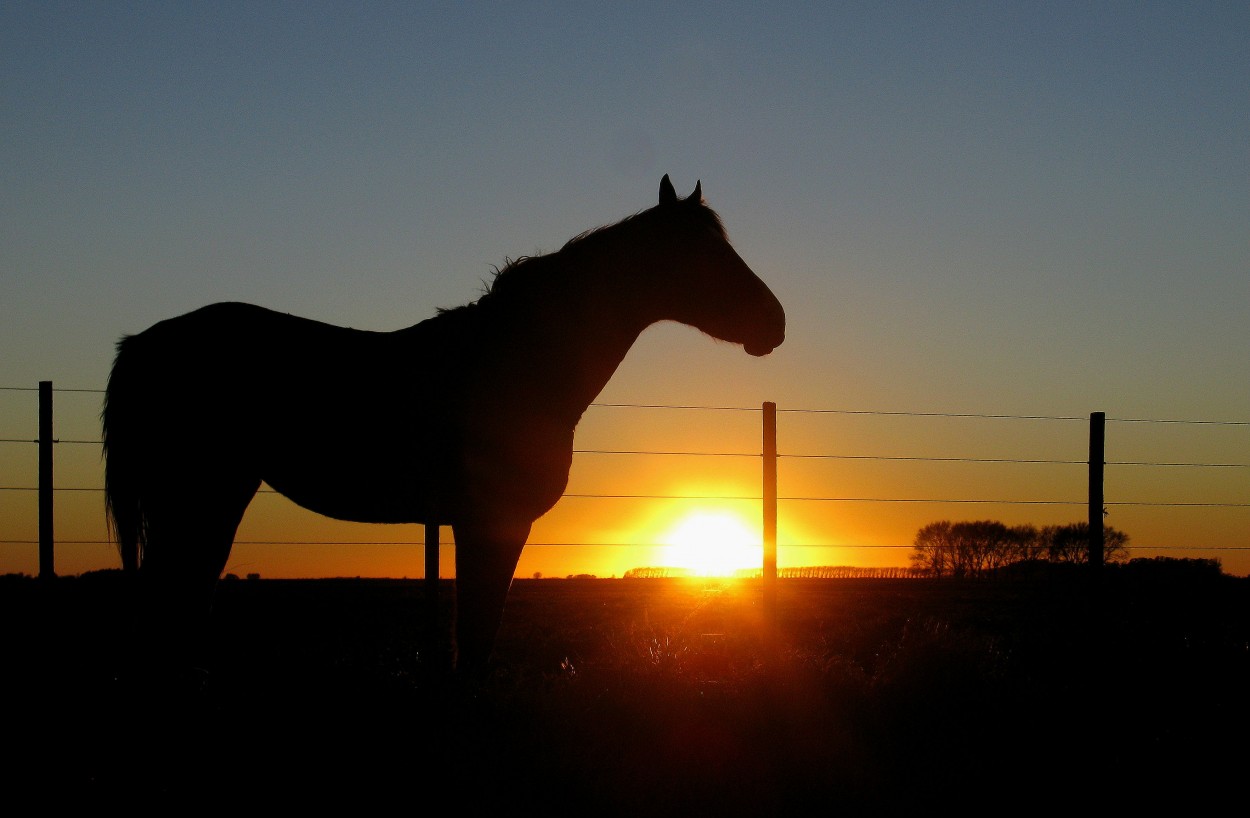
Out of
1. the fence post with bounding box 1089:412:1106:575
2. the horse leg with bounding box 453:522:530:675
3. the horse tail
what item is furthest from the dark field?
the fence post with bounding box 1089:412:1106:575

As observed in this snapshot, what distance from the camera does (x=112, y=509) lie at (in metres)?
4.50

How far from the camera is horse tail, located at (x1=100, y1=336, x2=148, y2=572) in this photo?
4438 millimetres

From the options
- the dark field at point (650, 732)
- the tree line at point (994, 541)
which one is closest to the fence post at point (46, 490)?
the dark field at point (650, 732)

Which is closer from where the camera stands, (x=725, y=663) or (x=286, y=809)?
(x=286, y=809)

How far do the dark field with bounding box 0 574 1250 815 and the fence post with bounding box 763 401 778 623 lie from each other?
8.48ft

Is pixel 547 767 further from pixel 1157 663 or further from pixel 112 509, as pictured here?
pixel 1157 663

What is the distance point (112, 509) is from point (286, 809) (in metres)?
2.32

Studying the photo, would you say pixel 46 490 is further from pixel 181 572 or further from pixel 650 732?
pixel 650 732

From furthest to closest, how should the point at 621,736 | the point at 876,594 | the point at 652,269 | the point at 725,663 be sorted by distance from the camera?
1. the point at 876,594
2. the point at 652,269
3. the point at 725,663
4. the point at 621,736

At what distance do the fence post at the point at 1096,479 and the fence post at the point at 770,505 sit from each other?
274 centimetres

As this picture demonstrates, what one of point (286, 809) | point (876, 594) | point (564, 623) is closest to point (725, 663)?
point (286, 809)

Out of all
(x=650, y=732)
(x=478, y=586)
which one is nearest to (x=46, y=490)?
(x=478, y=586)

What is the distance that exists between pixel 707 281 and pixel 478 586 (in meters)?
1.74

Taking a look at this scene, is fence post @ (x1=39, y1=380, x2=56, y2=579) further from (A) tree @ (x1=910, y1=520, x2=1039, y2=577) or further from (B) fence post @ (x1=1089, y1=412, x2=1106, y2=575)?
(A) tree @ (x1=910, y1=520, x2=1039, y2=577)
